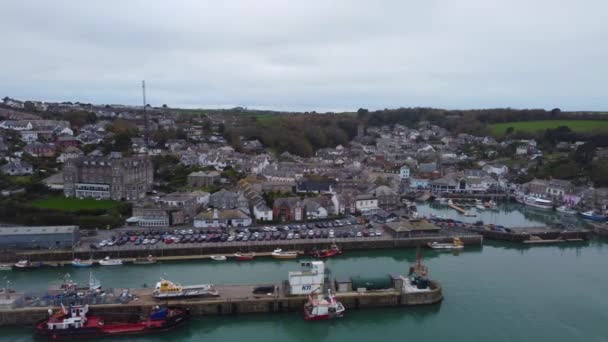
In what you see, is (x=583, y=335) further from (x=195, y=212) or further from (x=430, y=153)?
(x=430, y=153)

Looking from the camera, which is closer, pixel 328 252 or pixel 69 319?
pixel 69 319

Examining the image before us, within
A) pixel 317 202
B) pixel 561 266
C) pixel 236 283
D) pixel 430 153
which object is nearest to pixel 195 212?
pixel 317 202

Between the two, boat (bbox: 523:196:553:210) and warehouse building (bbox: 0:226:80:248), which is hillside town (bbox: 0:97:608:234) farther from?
warehouse building (bbox: 0:226:80:248)

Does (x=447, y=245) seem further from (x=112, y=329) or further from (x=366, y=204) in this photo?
(x=112, y=329)

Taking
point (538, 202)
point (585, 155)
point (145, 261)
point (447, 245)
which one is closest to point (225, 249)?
point (145, 261)

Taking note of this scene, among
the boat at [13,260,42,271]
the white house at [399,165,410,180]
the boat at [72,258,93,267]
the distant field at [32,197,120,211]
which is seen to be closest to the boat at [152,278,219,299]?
the boat at [72,258,93,267]
